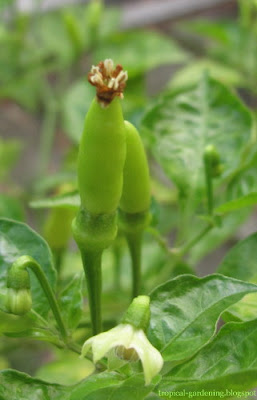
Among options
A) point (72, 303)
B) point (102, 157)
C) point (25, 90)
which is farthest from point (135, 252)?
point (25, 90)

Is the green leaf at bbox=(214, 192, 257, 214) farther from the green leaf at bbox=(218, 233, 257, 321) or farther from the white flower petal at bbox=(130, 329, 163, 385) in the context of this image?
the white flower petal at bbox=(130, 329, 163, 385)

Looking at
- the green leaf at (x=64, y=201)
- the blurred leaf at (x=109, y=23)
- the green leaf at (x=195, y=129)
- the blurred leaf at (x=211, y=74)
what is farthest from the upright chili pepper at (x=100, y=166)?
the blurred leaf at (x=109, y=23)

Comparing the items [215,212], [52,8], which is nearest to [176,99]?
[215,212]

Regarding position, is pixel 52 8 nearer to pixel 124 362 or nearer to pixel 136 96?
pixel 136 96

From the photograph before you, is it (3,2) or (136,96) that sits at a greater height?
(3,2)

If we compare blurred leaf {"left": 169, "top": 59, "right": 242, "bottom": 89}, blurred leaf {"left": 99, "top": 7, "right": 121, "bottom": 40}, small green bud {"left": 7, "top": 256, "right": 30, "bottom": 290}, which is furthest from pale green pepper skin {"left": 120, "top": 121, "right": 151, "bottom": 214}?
blurred leaf {"left": 99, "top": 7, "right": 121, "bottom": 40}

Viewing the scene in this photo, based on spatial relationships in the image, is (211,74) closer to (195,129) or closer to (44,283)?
(195,129)
